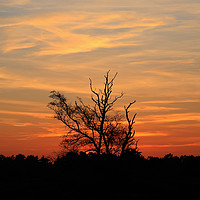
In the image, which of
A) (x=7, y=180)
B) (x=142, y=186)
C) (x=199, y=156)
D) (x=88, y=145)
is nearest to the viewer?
(x=142, y=186)

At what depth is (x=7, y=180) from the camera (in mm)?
20812

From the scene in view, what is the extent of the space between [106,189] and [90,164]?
3.39 metres

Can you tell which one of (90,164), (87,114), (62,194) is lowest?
(62,194)

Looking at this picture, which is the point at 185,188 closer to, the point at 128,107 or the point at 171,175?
the point at 171,175

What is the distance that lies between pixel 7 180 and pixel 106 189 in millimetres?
5479

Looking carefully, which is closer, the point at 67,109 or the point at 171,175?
the point at 171,175

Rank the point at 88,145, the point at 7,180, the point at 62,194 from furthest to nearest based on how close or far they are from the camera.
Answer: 1. the point at 88,145
2. the point at 7,180
3. the point at 62,194

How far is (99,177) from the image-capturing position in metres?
20.2

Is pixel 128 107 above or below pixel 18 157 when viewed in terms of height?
above

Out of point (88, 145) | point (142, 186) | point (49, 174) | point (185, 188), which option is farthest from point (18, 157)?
point (88, 145)

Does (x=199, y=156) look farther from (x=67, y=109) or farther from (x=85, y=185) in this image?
(x=67, y=109)

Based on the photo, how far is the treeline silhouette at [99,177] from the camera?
18016mm

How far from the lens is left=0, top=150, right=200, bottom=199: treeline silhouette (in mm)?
18016

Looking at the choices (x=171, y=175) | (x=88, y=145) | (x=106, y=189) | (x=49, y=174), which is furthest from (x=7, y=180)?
(x=88, y=145)
